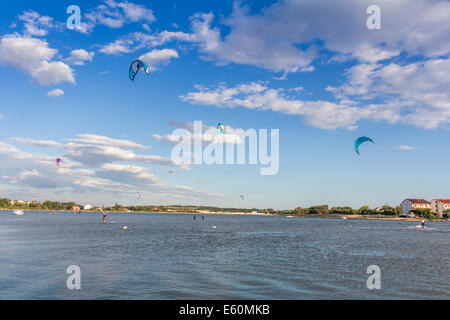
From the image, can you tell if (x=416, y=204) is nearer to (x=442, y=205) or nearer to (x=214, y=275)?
(x=442, y=205)

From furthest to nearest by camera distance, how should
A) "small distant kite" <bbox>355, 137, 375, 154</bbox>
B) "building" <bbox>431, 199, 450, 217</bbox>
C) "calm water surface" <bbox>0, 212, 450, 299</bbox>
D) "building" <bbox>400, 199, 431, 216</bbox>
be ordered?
1. "building" <bbox>400, 199, 431, 216</bbox>
2. "building" <bbox>431, 199, 450, 217</bbox>
3. "small distant kite" <bbox>355, 137, 375, 154</bbox>
4. "calm water surface" <bbox>0, 212, 450, 299</bbox>

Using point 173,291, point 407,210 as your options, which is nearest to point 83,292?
point 173,291

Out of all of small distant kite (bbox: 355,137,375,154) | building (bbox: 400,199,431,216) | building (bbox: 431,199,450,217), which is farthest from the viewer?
building (bbox: 400,199,431,216)

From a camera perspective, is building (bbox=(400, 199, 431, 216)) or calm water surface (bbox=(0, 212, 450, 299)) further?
building (bbox=(400, 199, 431, 216))

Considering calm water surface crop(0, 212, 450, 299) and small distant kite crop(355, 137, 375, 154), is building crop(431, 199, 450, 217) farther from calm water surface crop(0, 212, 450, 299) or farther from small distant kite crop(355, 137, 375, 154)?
calm water surface crop(0, 212, 450, 299)

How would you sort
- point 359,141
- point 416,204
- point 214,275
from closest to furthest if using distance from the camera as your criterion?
point 214,275, point 359,141, point 416,204

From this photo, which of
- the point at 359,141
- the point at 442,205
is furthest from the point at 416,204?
the point at 359,141

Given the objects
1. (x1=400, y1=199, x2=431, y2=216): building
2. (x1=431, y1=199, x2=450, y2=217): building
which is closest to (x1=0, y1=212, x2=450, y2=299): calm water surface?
(x1=400, y1=199, x2=431, y2=216): building

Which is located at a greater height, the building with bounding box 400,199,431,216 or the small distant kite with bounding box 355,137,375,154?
the small distant kite with bounding box 355,137,375,154

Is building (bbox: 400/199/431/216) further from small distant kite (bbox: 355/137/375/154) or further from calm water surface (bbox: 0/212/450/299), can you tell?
calm water surface (bbox: 0/212/450/299)

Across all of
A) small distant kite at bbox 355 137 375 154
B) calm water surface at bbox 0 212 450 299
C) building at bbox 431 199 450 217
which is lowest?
building at bbox 431 199 450 217

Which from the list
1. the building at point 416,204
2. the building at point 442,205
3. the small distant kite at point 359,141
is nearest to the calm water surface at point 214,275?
the small distant kite at point 359,141

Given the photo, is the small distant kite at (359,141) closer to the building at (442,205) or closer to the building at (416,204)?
the building at (416,204)
